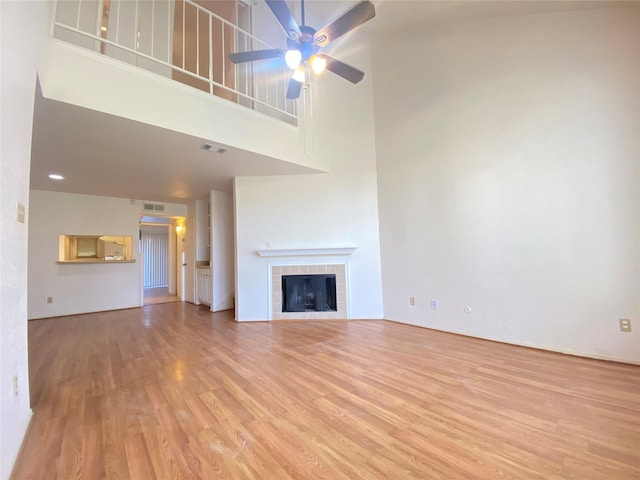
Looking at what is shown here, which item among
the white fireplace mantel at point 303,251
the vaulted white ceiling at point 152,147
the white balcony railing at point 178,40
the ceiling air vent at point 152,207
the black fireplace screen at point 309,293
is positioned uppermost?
the white balcony railing at point 178,40

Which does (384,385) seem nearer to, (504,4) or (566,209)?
(566,209)

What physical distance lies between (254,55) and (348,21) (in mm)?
915

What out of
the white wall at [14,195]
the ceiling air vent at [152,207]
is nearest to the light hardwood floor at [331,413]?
the white wall at [14,195]

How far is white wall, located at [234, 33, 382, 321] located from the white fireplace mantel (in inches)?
3.7

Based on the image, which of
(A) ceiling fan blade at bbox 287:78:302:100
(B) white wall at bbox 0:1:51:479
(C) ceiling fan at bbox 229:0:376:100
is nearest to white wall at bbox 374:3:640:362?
(C) ceiling fan at bbox 229:0:376:100

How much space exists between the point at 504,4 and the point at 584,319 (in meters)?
3.41

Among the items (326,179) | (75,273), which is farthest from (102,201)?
(326,179)

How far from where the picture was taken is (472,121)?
3307 mm

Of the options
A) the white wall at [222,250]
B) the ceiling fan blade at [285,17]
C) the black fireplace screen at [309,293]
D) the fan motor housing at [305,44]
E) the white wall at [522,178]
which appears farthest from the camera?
the white wall at [222,250]

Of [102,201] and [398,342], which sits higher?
[102,201]

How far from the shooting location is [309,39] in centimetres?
243

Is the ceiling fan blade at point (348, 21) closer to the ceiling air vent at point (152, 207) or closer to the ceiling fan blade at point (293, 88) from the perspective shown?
the ceiling fan blade at point (293, 88)

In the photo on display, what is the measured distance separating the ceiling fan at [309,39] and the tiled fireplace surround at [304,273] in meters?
2.68

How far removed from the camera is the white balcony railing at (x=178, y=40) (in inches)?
136
